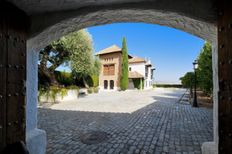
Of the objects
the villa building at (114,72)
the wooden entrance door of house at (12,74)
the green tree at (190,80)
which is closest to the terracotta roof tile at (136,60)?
the villa building at (114,72)

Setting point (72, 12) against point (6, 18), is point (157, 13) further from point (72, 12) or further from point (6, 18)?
point (6, 18)

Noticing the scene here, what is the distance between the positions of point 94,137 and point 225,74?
4180 mm

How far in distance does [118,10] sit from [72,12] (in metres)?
0.64

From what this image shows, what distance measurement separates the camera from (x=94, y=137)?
17.2ft

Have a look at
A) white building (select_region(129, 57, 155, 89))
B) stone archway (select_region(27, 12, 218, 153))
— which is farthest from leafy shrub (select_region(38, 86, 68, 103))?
white building (select_region(129, 57, 155, 89))

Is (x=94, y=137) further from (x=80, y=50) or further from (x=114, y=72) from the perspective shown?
(x=114, y=72)

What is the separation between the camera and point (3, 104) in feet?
7.02

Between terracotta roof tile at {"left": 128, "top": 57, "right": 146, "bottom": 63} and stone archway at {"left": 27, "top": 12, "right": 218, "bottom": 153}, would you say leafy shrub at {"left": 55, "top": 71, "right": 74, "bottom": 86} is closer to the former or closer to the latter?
stone archway at {"left": 27, "top": 12, "right": 218, "bottom": 153}

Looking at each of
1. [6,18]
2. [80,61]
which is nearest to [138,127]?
[6,18]

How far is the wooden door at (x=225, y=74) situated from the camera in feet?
5.96

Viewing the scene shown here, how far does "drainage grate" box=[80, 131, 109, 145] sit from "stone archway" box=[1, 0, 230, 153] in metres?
1.85

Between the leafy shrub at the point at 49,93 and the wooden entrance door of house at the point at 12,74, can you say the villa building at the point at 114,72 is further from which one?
the wooden entrance door of house at the point at 12,74

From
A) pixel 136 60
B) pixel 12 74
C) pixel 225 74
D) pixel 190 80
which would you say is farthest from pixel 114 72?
pixel 225 74

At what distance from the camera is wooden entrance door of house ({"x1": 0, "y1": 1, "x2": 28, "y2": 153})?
2.14 meters
